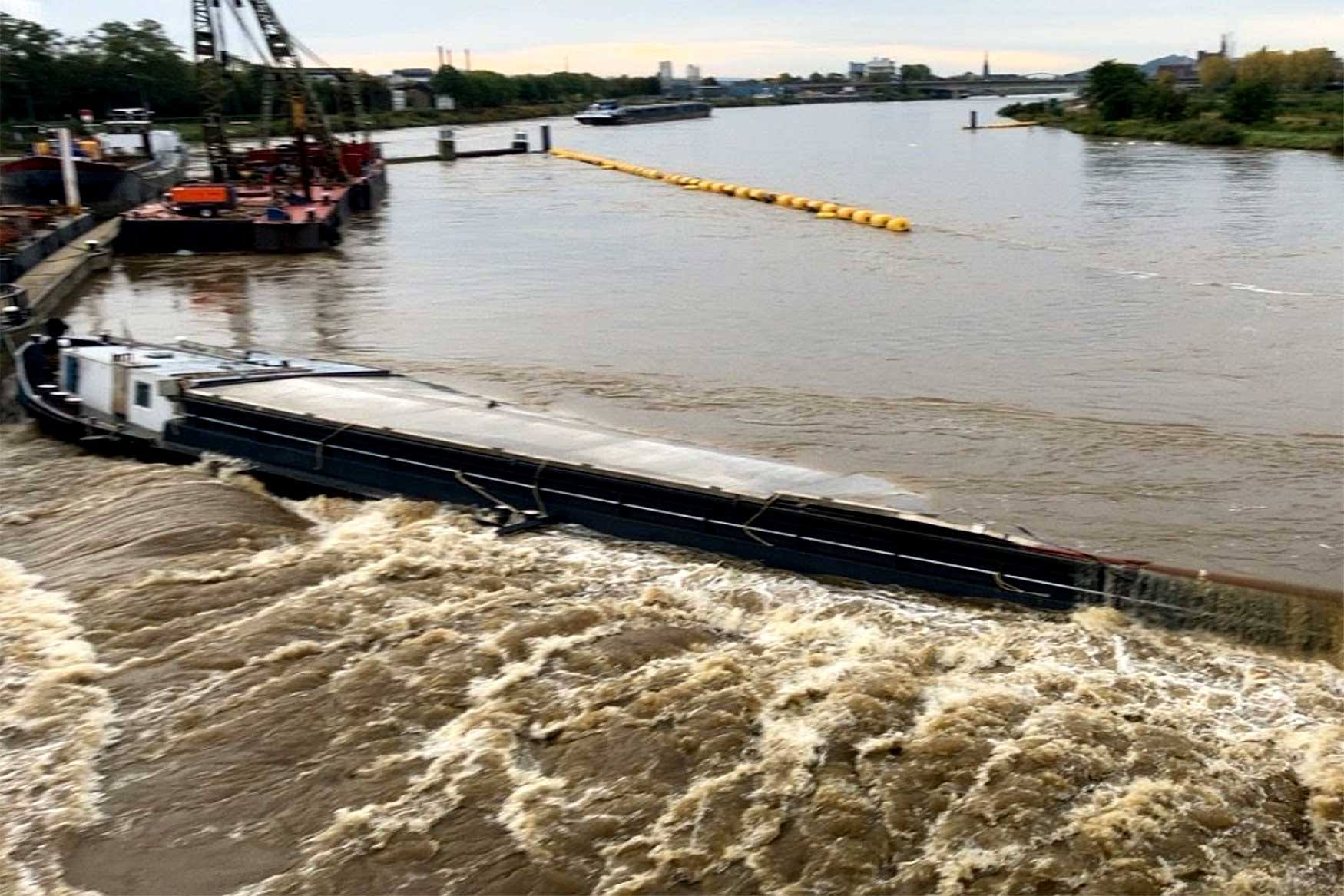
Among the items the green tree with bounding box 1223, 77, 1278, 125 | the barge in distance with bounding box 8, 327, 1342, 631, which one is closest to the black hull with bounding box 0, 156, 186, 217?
the barge in distance with bounding box 8, 327, 1342, 631

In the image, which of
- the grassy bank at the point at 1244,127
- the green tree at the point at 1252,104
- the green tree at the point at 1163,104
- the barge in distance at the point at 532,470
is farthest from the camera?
the green tree at the point at 1163,104

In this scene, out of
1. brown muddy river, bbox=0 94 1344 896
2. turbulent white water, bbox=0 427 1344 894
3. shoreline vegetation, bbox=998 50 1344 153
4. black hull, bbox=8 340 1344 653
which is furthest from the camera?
shoreline vegetation, bbox=998 50 1344 153

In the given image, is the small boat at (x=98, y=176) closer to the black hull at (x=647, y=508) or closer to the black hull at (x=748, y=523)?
the black hull at (x=748, y=523)

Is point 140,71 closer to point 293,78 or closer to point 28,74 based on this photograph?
point 28,74

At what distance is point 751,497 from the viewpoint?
14.0 metres

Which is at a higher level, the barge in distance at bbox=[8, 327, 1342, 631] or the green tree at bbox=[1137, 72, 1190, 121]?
the green tree at bbox=[1137, 72, 1190, 121]

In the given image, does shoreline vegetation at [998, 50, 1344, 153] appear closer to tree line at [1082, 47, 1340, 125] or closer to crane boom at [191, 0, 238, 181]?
tree line at [1082, 47, 1340, 125]

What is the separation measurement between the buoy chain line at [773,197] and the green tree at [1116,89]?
5682 cm

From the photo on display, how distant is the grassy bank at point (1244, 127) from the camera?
85.7 m

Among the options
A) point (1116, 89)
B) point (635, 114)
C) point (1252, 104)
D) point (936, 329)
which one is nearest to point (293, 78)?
point (936, 329)

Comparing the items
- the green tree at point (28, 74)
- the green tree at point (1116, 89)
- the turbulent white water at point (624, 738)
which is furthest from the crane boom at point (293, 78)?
the green tree at point (1116, 89)

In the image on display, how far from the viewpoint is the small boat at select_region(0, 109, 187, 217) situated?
5306 cm

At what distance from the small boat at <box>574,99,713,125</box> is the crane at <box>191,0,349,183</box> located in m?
89.8

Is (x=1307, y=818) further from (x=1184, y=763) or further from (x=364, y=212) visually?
(x=364, y=212)
